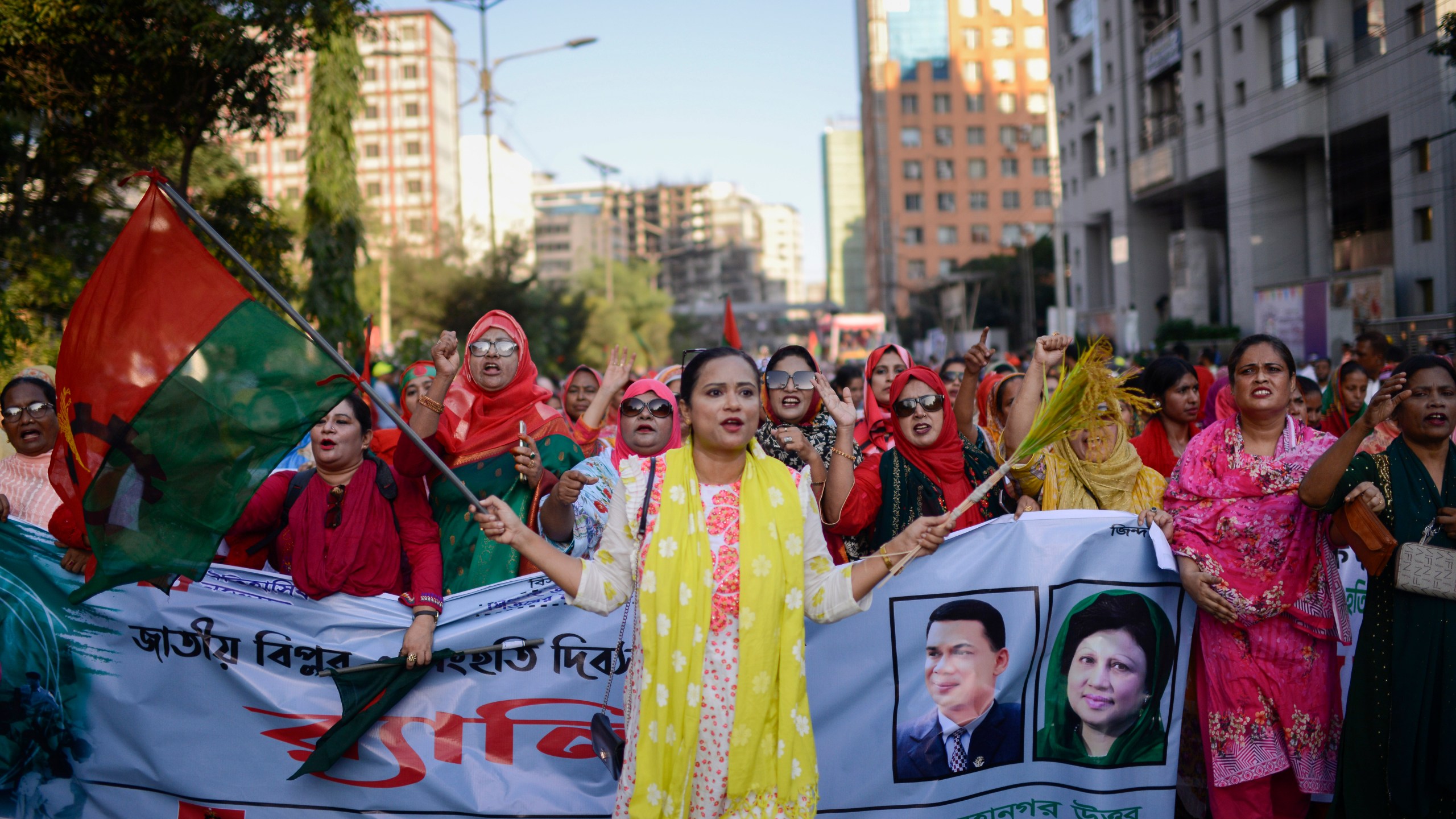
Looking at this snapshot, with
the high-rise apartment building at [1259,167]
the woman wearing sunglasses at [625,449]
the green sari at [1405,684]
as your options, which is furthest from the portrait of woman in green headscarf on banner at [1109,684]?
the high-rise apartment building at [1259,167]

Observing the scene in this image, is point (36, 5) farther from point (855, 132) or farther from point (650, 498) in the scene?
point (855, 132)

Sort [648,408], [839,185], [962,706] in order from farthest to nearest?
[839,185], [648,408], [962,706]

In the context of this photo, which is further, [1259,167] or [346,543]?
[1259,167]

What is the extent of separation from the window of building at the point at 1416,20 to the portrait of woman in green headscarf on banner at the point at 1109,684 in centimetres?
2568

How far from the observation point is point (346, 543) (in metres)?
3.84

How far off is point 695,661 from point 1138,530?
6.23ft

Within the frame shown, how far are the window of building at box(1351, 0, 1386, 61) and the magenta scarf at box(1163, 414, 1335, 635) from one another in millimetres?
27614

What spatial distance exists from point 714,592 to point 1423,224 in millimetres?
27911

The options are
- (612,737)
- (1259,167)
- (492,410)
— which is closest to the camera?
(612,737)

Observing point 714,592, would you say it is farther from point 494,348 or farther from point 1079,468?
point 1079,468

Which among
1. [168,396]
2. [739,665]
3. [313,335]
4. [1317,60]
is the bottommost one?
[739,665]

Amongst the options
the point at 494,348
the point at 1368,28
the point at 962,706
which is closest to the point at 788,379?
the point at 494,348

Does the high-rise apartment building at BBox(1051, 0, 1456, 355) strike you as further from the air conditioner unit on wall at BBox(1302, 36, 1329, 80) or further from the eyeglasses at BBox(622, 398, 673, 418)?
the eyeglasses at BBox(622, 398, 673, 418)

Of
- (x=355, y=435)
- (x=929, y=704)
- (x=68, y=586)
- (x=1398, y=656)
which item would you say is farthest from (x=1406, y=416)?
(x=68, y=586)
